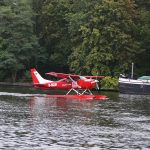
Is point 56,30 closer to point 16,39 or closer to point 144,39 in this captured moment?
point 16,39

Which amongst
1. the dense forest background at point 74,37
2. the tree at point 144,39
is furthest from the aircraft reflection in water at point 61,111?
the tree at point 144,39

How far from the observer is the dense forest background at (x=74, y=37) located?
247 ft

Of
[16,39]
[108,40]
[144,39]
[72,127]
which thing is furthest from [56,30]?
[72,127]

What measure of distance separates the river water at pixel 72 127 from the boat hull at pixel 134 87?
868 inches

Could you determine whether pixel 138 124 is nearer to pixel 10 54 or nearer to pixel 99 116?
pixel 99 116

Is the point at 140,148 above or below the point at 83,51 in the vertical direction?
below

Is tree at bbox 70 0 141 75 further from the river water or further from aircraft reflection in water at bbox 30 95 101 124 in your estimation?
the river water

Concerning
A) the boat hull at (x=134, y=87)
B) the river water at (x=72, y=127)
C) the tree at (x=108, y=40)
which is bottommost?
the river water at (x=72, y=127)

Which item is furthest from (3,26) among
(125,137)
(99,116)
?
(125,137)

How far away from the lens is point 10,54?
83.3 meters

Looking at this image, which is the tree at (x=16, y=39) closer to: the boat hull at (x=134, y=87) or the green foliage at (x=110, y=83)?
the green foliage at (x=110, y=83)

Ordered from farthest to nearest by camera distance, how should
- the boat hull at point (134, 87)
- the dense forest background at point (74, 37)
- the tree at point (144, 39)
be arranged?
1. the tree at point (144, 39)
2. the dense forest background at point (74, 37)
3. the boat hull at point (134, 87)

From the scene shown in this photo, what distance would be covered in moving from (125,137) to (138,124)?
533 centimetres

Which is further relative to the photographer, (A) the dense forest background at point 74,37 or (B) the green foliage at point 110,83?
(A) the dense forest background at point 74,37
